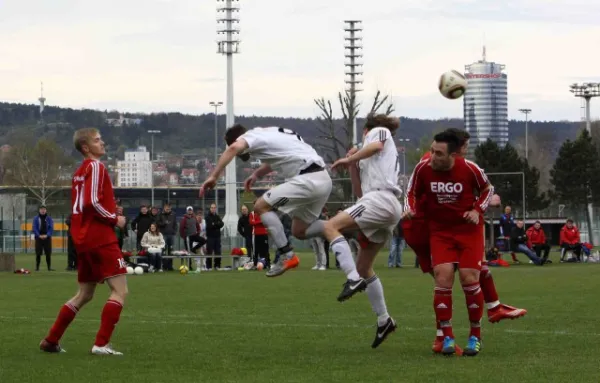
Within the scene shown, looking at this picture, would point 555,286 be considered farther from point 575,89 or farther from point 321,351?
point 575,89

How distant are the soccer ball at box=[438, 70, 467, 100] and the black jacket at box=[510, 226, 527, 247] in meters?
23.2

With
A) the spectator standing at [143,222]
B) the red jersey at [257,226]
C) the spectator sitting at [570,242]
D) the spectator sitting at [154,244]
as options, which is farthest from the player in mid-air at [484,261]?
the spectator sitting at [570,242]

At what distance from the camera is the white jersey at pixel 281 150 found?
35.5ft

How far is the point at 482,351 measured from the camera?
10578 millimetres

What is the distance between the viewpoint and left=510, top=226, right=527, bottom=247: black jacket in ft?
113

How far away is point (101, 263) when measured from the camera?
10.5 meters

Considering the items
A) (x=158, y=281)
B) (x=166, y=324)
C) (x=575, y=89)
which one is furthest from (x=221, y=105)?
(x=166, y=324)

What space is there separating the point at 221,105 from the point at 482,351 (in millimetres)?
92150

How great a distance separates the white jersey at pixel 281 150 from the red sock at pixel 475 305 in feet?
6.22

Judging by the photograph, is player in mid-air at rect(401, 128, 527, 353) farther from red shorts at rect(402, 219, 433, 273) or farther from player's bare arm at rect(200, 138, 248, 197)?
player's bare arm at rect(200, 138, 248, 197)

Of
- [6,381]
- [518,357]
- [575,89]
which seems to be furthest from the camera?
[575,89]

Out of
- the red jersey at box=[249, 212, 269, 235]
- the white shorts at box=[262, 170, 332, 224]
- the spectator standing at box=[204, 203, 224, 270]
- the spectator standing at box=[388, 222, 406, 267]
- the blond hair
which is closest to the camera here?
the blond hair

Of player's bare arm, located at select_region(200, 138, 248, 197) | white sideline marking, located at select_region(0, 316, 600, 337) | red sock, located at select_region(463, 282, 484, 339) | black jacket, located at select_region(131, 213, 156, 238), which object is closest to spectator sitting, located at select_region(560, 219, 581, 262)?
black jacket, located at select_region(131, 213, 156, 238)

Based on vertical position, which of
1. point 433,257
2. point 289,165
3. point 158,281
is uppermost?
point 289,165
